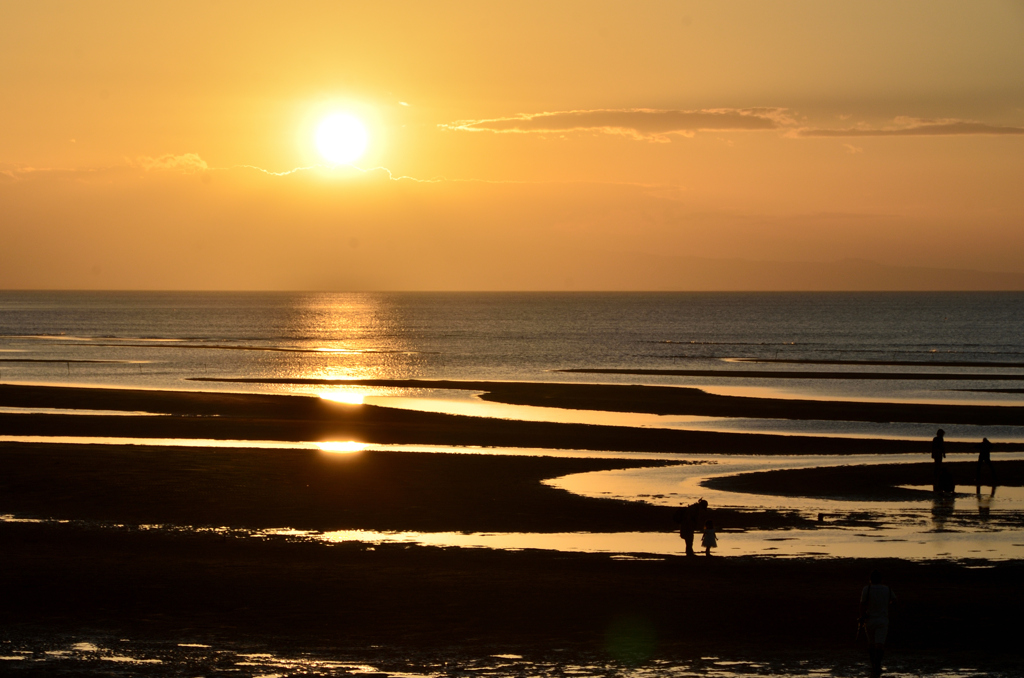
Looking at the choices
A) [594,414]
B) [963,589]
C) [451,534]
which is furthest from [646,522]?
[594,414]

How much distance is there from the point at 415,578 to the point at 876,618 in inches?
346

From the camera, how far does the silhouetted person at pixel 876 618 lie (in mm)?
14531

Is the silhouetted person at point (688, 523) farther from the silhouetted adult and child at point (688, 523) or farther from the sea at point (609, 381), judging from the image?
the sea at point (609, 381)

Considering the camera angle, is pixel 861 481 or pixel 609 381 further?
pixel 609 381

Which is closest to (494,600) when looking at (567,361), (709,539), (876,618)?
(709,539)

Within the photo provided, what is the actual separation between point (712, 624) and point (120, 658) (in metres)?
9.18

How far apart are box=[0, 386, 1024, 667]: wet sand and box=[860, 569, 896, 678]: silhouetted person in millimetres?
1208

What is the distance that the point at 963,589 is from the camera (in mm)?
19406

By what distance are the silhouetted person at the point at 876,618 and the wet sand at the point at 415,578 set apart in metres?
1.21

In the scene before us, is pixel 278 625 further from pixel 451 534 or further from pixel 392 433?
pixel 392 433

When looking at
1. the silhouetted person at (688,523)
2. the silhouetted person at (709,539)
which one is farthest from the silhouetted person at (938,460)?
the silhouetted person at (709,539)

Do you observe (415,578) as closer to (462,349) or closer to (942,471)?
(942,471)

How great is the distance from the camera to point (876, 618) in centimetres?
1465

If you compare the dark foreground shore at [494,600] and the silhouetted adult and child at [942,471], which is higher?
the silhouetted adult and child at [942,471]
